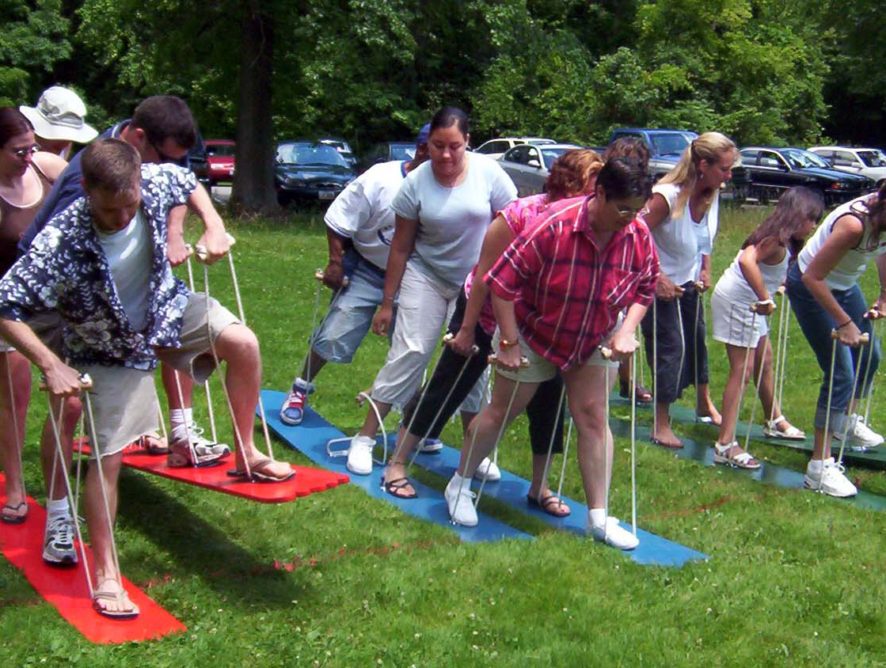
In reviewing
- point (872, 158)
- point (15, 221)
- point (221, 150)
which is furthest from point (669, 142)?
point (15, 221)

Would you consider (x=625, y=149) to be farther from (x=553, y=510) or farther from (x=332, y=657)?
(x=332, y=657)

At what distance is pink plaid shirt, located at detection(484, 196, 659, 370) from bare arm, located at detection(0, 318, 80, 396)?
1.78 metres

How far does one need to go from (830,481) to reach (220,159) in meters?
27.6

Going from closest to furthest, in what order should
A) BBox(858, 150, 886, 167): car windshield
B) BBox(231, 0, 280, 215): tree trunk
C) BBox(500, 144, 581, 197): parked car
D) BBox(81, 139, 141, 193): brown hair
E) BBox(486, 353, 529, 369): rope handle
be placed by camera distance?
BBox(81, 139, 141, 193): brown hair < BBox(486, 353, 529, 369): rope handle < BBox(231, 0, 280, 215): tree trunk < BBox(500, 144, 581, 197): parked car < BBox(858, 150, 886, 167): car windshield

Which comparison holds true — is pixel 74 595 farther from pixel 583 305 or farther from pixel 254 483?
pixel 583 305

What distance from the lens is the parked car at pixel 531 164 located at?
75.1 ft

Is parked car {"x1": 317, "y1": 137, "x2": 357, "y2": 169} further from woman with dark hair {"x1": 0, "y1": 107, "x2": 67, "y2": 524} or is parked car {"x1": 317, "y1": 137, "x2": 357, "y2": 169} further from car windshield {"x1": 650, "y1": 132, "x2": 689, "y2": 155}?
woman with dark hair {"x1": 0, "y1": 107, "x2": 67, "y2": 524}

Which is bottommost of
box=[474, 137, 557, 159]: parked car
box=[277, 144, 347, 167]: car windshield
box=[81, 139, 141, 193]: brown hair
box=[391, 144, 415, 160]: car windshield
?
box=[474, 137, 557, 159]: parked car

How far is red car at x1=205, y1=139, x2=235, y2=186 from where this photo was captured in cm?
3195

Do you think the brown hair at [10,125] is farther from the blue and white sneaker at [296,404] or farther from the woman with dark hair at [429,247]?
the blue and white sneaker at [296,404]

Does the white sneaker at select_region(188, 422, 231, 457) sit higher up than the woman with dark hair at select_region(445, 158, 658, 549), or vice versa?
the woman with dark hair at select_region(445, 158, 658, 549)

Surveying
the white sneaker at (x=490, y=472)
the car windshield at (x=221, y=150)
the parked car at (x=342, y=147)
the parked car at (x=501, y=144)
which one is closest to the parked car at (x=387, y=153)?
the parked car at (x=342, y=147)

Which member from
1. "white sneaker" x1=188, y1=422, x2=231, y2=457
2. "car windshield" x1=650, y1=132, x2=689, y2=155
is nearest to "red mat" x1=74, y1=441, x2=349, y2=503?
"white sneaker" x1=188, y1=422, x2=231, y2=457

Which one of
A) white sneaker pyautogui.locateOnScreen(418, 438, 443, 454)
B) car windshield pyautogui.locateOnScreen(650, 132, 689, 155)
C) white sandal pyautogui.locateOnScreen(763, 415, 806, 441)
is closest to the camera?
white sneaker pyautogui.locateOnScreen(418, 438, 443, 454)
